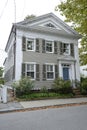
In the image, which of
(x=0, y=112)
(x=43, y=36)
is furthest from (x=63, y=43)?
(x=0, y=112)

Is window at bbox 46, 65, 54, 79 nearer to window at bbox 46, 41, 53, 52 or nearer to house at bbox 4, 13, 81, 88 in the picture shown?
house at bbox 4, 13, 81, 88

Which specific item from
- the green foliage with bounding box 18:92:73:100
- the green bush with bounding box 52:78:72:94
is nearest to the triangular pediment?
the green bush with bounding box 52:78:72:94

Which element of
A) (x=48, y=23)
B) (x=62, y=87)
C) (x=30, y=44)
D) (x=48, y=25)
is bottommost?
(x=62, y=87)

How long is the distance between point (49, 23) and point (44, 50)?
3343mm

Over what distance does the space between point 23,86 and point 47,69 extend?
3822 millimetres

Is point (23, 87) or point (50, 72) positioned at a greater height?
point (50, 72)

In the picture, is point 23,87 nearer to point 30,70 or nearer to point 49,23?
point 30,70

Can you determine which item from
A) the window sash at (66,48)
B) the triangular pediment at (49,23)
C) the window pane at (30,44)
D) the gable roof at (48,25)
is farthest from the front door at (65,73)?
the window pane at (30,44)

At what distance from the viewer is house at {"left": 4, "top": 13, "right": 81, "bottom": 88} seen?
16.3 metres

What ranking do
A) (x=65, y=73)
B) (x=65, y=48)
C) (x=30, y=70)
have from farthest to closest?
(x=65, y=48), (x=65, y=73), (x=30, y=70)

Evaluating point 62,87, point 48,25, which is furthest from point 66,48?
point 62,87

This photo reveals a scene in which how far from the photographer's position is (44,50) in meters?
17.4

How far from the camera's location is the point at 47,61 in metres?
17.2

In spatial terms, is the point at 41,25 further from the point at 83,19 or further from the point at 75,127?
the point at 75,127
